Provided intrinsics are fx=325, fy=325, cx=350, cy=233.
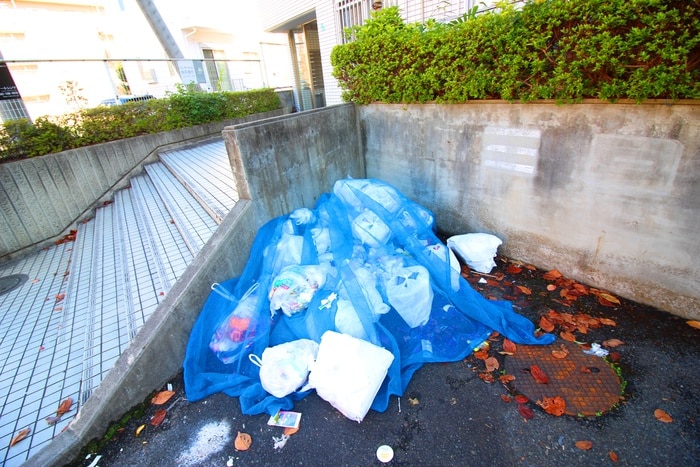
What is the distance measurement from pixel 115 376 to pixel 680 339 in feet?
16.4

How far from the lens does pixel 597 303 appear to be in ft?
11.5

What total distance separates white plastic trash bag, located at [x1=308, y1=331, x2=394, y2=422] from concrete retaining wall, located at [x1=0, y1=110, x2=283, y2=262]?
5895 millimetres

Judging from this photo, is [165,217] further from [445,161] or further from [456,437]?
[456,437]

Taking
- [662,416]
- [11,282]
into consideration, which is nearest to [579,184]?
[662,416]

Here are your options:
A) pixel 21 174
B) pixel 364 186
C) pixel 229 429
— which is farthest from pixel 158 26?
pixel 229 429

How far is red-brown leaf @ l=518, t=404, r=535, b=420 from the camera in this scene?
2461 mm

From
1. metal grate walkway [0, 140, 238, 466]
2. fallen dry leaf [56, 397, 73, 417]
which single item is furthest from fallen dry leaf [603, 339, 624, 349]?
fallen dry leaf [56, 397, 73, 417]

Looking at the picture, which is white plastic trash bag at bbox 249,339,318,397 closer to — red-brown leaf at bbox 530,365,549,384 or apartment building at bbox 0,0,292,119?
red-brown leaf at bbox 530,365,549,384

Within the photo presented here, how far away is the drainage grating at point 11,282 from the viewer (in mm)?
4520

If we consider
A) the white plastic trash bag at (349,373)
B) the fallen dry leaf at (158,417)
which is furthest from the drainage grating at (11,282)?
the white plastic trash bag at (349,373)

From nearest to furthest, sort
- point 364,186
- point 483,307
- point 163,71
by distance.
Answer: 1. point 483,307
2. point 364,186
3. point 163,71

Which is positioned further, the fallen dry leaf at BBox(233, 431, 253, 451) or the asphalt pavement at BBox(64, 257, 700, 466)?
the fallen dry leaf at BBox(233, 431, 253, 451)

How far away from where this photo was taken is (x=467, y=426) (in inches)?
96.1

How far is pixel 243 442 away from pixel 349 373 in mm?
976
